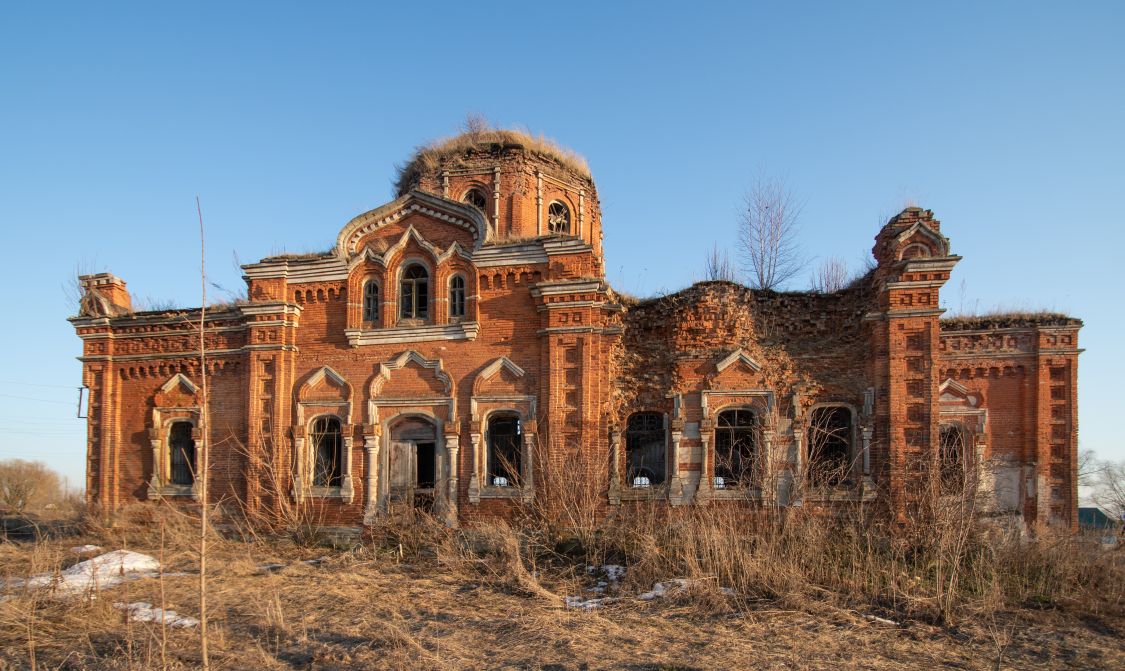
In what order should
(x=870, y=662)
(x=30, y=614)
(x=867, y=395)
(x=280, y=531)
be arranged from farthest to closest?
1. (x=280, y=531)
2. (x=867, y=395)
3. (x=30, y=614)
4. (x=870, y=662)

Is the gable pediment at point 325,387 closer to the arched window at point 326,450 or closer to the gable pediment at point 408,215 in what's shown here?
the arched window at point 326,450

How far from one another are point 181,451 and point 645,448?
383 inches

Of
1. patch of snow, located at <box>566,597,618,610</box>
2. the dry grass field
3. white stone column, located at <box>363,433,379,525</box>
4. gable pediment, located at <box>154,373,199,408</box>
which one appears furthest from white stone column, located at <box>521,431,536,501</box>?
gable pediment, located at <box>154,373,199,408</box>

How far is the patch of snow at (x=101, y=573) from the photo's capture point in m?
10.8

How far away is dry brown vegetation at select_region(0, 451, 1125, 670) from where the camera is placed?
28.6 ft

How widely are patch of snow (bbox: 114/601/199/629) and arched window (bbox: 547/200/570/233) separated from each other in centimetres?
1293

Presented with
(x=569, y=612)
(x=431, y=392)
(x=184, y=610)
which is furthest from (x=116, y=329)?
(x=569, y=612)

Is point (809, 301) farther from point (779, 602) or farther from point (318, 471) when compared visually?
point (318, 471)

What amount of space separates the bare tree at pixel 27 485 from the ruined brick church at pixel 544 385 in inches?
580

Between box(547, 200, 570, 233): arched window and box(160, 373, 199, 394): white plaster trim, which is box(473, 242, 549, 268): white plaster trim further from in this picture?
box(160, 373, 199, 394): white plaster trim

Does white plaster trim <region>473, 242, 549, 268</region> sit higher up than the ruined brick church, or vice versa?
white plaster trim <region>473, 242, 549, 268</region>

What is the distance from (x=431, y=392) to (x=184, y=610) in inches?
237

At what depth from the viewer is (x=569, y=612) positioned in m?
10.2

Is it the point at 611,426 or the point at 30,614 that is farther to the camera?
the point at 611,426
